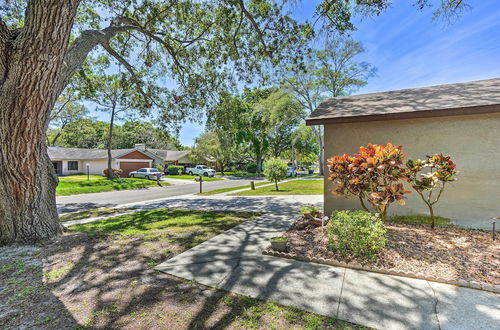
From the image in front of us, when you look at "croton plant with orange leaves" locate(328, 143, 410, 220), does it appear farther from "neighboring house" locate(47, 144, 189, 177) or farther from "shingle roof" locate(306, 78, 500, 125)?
"neighboring house" locate(47, 144, 189, 177)

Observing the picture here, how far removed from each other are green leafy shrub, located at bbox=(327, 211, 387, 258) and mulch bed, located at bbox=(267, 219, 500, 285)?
12 centimetres

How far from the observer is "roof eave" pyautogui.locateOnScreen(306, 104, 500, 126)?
177 inches

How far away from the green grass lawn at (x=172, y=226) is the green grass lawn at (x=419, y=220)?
3875 mm

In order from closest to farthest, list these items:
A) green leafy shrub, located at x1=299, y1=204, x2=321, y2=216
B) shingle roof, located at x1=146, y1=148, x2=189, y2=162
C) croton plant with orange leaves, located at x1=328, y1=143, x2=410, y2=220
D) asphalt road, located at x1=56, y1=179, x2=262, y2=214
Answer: croton plant with orange leaves, located at x1=328, y1=143, x2=410, y2=220 → green leafy shrub, located at x1=299, y1=204, x2=321, y2=216 → asphalt road, located at x1=56, y1=179, x2=262, y2=214 → shingle roof, located at x1=146, y1=148, x2=189, y2=162

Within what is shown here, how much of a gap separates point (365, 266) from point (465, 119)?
4321 millimetres

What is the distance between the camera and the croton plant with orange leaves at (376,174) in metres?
3.89

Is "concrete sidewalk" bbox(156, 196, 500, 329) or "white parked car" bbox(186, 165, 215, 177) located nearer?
"concrete sidewalk" bbox(156, 196, 500, 329)

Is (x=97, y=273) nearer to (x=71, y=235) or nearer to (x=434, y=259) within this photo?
(x=71, y=235)

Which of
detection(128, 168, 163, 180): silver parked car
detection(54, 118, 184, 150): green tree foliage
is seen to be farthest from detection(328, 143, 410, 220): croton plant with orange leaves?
detection(54, 118, 184, 150): green tree foliage

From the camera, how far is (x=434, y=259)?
3404mm

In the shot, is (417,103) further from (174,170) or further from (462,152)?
(174,170)

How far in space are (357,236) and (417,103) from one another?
4079 millimetres

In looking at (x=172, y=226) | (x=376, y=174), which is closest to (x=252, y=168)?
(x=172, y=226)

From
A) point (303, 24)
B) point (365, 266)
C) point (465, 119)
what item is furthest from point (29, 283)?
point (303, 24)
